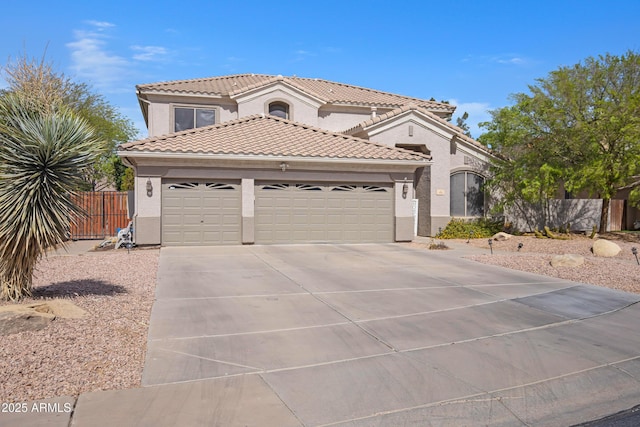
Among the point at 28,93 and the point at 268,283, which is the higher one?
the point at 28,93

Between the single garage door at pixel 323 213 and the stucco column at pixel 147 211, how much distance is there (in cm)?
330

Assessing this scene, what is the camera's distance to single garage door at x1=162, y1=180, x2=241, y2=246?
17375 millimetres

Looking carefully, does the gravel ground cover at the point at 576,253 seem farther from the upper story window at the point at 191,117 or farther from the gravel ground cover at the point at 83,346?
the upper story window at the point at 191,117

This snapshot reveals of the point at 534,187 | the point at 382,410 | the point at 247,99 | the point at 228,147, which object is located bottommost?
the point at 382,410

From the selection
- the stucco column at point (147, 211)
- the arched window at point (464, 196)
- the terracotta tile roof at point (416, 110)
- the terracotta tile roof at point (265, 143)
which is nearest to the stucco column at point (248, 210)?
Result: the terracotta tile roof at point (265, 143)

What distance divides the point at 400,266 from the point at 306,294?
441 centimetres

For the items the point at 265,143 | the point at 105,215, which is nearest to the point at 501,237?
the point at 265,143

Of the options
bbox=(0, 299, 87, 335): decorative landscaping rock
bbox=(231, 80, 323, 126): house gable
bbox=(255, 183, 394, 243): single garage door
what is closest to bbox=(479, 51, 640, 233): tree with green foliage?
bbox=(255, 183, 394, 243): single garage door

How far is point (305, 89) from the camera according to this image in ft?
79.7

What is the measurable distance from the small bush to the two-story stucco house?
479 millimetres

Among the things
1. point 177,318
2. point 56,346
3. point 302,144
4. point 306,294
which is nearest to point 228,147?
point 302,144

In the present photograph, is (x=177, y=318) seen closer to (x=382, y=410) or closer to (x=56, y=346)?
(x=56, y=346)

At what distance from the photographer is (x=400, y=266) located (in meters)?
13.4

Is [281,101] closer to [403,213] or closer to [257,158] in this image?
[257,158]
